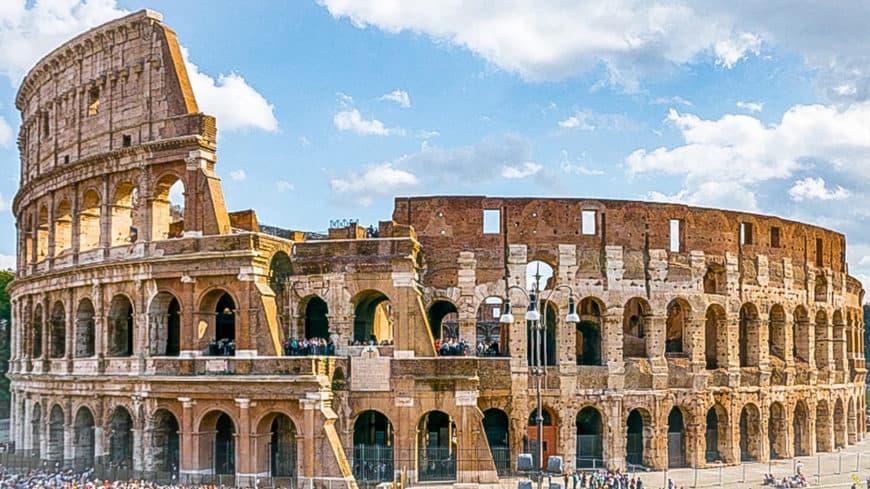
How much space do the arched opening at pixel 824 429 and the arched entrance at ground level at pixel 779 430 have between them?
395 centimetres

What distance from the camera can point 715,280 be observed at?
39.5m

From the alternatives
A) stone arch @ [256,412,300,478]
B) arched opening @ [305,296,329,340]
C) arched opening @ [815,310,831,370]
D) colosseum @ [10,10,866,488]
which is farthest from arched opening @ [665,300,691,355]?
stone arch @ [256,412,300,478]

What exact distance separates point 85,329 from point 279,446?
9.74m

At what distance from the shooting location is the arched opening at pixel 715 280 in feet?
128

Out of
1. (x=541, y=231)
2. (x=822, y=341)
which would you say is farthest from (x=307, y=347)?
(x=822, y=341)

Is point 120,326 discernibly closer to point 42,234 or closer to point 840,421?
point 42,234

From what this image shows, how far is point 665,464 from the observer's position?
36406mm

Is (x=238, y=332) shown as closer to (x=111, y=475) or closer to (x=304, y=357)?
(x=304, y=357)

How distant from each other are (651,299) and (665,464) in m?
6.30

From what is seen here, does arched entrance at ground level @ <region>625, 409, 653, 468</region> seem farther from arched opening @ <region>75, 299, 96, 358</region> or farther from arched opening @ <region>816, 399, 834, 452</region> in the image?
arched opening @ <region>75, 299, 96, 358</region>

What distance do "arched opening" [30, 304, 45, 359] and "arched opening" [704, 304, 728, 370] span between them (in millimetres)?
27989

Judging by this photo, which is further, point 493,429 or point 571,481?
point 493,429

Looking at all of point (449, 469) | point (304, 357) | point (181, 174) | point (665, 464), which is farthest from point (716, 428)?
point (181, 174)

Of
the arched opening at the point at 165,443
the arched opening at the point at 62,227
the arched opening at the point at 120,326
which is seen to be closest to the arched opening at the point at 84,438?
the arched opening at the point at 120,326
